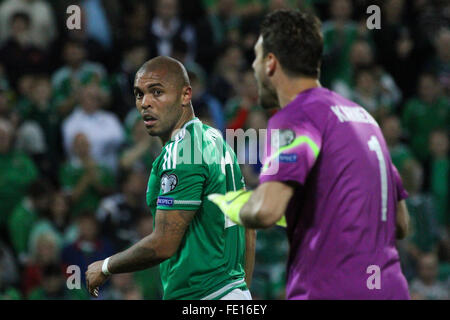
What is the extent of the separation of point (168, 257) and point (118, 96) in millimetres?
5953

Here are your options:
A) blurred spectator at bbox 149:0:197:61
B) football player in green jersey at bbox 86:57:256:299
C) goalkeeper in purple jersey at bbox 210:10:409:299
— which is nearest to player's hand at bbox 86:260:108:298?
football player in green jersey at bbox 86:57:256:299

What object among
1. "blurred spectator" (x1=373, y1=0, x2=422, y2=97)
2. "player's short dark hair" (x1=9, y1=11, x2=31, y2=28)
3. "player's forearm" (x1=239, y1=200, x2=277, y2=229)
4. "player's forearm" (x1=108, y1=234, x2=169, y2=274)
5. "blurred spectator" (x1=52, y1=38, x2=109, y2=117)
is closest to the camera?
"player's forearm" (x1=239, y1=200, x2=277, y2=229)

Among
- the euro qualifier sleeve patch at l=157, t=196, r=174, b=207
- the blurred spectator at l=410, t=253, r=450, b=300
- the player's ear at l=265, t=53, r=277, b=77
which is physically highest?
the player's ear at l=265, t=53, r=277, b=77

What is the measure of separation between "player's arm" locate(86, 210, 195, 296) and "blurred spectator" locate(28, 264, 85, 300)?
146 inches

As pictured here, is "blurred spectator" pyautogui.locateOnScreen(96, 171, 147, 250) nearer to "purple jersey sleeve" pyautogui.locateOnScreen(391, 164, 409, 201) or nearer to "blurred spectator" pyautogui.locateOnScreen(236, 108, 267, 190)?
"blurred spectator" pyautogui.locateOnScreen(236, 108, 267, 190)

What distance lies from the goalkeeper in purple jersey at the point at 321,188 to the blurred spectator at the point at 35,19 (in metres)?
7.14

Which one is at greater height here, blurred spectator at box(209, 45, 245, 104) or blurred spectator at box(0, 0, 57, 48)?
blurred spectator at box(0, 0, 57, 48)

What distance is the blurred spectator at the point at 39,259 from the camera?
26.5 ft

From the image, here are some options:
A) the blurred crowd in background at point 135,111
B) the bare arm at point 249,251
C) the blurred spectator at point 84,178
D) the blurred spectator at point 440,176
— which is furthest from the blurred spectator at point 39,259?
the blurred spectator at point 440,176

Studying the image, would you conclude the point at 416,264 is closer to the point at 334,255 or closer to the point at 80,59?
the point at 80,59

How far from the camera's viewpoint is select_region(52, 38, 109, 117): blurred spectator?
30.9 ft

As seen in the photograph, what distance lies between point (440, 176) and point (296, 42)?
6722 millimetres

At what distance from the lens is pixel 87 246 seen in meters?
8.27
